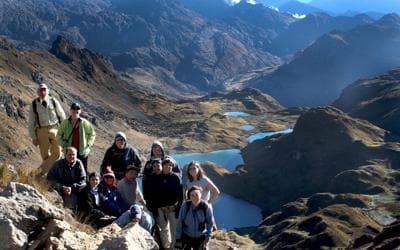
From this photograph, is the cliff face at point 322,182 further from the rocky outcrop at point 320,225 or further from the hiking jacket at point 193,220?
the hiking jacket at point 193,220

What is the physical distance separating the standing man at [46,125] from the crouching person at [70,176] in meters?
2.16

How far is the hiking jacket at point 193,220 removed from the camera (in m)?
13.2

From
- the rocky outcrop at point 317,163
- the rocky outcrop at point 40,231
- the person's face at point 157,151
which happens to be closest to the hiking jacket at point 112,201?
the person's face at point 157,151

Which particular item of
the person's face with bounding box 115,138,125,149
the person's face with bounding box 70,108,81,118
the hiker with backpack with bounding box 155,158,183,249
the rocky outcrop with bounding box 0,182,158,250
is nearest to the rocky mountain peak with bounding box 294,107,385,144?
the person's face with bounding box 115,138,125,149

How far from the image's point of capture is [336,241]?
9862 cm

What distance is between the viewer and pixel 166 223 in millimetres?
14648

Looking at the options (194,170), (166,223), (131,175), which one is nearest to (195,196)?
(166,223)

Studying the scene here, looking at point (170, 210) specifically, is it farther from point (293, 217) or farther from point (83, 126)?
point (293, 217)

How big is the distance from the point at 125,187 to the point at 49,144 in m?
3.65

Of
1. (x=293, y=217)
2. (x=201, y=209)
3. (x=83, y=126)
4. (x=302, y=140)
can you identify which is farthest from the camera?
(x=302, y=140)

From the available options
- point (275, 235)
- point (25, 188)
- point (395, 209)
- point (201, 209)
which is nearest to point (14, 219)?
point (25, 188)

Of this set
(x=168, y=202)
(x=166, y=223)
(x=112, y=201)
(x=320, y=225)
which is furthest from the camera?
(x=320, y=225)

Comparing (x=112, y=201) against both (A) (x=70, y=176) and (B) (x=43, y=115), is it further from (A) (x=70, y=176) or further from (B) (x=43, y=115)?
(B) (x=43, y=115)

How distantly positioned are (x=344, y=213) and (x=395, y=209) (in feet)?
40.1
